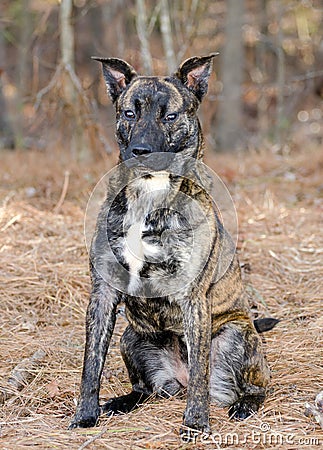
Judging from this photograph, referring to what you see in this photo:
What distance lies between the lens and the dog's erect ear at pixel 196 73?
12.5 ft

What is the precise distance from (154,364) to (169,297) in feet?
1.87

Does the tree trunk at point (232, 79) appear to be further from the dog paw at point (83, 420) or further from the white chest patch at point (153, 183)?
the dog paw at point (83, 420)

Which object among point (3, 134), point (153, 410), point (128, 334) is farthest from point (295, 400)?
point (3, 134)

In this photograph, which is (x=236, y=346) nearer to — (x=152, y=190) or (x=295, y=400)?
(x=295, y=400)

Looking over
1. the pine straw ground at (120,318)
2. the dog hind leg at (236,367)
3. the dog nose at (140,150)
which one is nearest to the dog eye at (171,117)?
the dog nose at (140,150)

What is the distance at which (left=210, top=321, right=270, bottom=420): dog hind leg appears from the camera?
145 inches

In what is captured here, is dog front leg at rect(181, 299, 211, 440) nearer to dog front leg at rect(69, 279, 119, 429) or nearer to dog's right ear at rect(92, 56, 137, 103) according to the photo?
dog front leg at rect(69, 279, 119, 429)

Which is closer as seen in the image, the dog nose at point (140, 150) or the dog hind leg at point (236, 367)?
the dog nose at point (140, 150)

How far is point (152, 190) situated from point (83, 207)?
3383mm

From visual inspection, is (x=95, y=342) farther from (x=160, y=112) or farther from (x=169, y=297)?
(x=160, y=112)

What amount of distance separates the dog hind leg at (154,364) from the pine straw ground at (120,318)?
171 mm

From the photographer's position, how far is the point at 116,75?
391 centimetres

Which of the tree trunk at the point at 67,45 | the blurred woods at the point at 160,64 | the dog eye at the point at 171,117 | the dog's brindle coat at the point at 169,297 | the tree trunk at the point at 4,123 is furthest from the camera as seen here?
the tree trunk at the point at 4,123

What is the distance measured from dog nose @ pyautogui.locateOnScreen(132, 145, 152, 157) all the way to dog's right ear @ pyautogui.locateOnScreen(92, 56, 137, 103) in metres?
0.70
